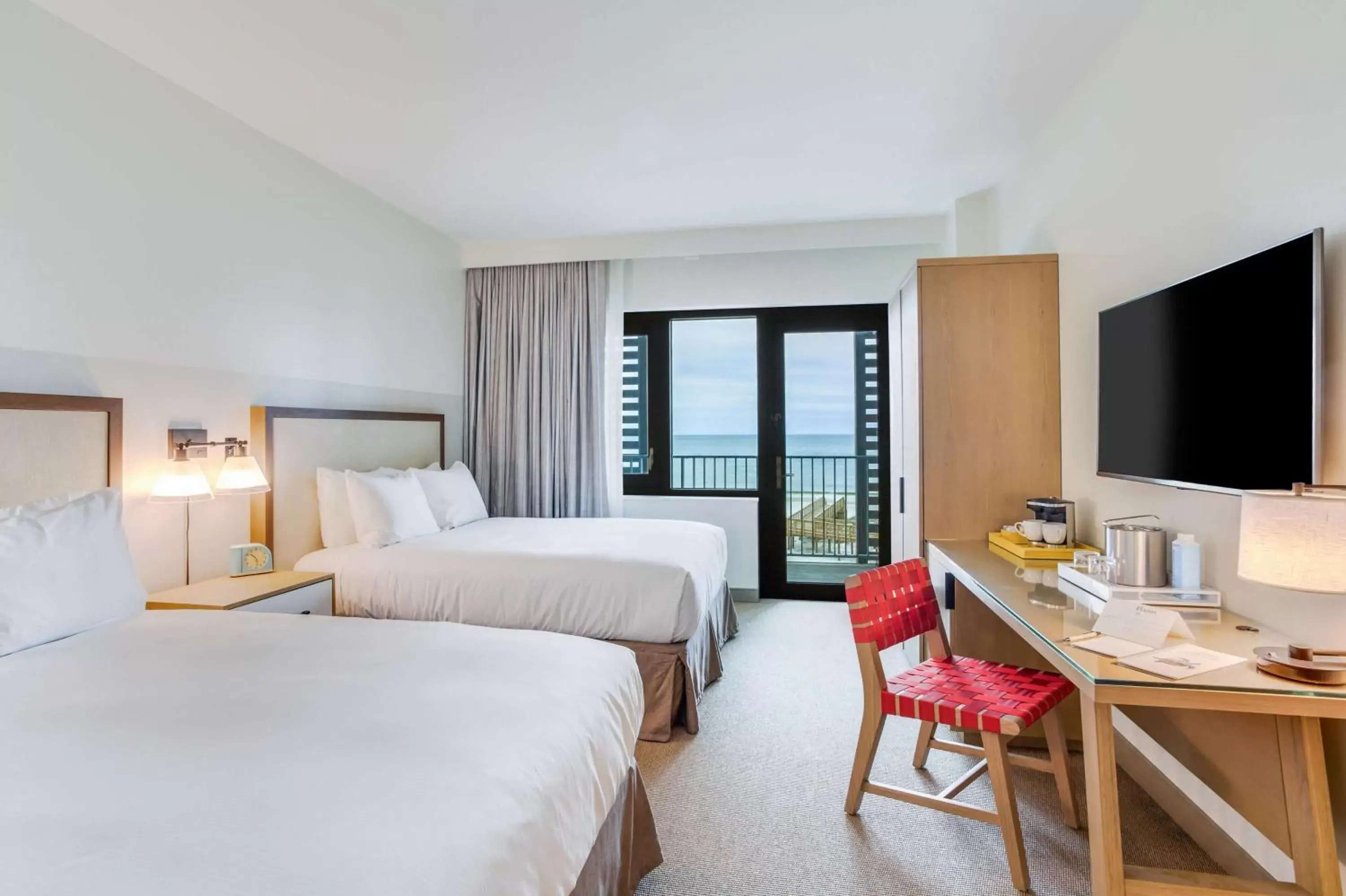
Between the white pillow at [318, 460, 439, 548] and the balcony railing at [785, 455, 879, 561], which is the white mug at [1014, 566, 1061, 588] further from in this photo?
the white pillow at [318, 460, 439, 548]

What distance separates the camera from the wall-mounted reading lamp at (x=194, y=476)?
2555 millimetres

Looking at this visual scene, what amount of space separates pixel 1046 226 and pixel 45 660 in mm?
3862

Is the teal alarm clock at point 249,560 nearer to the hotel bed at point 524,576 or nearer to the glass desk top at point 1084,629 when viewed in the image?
the hotel bed at point 524,576

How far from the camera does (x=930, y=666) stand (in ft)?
7.39

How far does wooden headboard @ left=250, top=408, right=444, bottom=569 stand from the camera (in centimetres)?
310

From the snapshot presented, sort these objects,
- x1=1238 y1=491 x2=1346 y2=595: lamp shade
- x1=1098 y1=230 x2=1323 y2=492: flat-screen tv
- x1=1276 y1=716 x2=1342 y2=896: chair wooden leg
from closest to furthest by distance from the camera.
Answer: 1. x1=1238 y1=491 x2=1346 y2=595: lamp shade
2. x1=1276 y1=716 x2=1342 y2=896: chair wooden leg
3. x1=1098 y1=230 x2=1323 y2=492: flat-screen tv

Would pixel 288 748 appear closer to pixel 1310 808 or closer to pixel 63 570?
pixel 63 570

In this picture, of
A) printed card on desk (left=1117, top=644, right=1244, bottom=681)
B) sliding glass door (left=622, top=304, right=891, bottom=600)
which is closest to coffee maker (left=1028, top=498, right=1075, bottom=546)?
printed card on desk (left=1117, top=644, right=1244, bottom=681)

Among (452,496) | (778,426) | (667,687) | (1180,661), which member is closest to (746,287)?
Result: (778,426)

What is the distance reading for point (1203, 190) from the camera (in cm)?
189

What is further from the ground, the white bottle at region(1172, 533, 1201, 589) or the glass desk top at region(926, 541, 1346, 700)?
the white bottle at region(1172, 533, 1201, 589)

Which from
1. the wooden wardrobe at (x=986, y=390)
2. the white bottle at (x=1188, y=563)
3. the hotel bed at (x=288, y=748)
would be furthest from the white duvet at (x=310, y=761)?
the wooden wardrobe at (x=986, y=390)

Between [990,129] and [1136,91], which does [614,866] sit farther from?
[990,129]

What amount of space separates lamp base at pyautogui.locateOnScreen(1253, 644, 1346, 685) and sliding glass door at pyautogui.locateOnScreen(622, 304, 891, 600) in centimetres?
335
